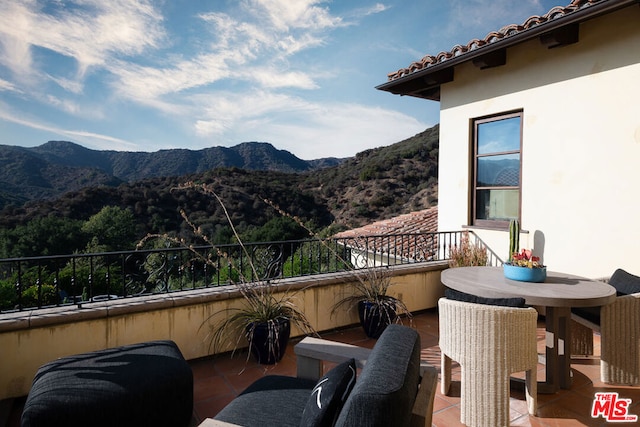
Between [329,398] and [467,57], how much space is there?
14.1 ft

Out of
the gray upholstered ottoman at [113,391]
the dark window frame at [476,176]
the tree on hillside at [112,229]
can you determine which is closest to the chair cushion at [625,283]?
the dark window frame at [476,176]

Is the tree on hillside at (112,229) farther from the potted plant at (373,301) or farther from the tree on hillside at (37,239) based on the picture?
the potted plant at (373,301)

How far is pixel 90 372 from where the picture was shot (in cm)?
202

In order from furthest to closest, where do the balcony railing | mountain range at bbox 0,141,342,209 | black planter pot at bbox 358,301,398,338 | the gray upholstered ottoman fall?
mountain range at bbox 0,141,342,209 < black planter pot at bbox 358,301,398,338 < the balcony railing < the gray upholstered ottoman

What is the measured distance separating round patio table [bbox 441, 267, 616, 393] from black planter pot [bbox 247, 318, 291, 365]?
1384mm

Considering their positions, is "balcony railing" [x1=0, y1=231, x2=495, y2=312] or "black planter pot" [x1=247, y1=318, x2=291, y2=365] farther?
"black planter pot" [x1=247, y1=318, x2=291, y2=365]

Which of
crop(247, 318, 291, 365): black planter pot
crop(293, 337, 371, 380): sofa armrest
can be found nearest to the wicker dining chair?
crop(293, 337, 371, 380): sofa armrest

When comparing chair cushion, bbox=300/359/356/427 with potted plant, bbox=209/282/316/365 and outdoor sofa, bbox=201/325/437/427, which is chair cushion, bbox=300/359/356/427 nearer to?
outdoor sofa, bbox=201/325/437/427

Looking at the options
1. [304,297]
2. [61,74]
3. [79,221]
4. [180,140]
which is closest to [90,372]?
[304,297]

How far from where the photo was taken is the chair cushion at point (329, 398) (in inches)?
47.4

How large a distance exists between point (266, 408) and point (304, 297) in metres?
1.99

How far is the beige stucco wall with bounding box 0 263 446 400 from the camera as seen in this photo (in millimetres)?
2504

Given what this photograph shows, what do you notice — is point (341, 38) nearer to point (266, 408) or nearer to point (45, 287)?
point (45, 287)

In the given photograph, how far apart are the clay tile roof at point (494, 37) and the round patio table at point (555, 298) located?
2475 millimetres
